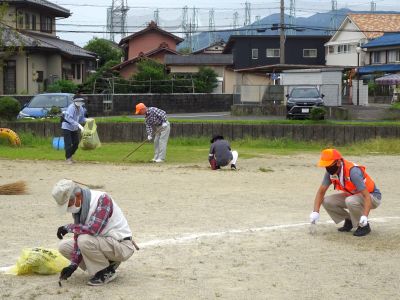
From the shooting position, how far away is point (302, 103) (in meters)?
30.3

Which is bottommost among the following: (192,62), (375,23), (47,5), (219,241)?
(219,241)

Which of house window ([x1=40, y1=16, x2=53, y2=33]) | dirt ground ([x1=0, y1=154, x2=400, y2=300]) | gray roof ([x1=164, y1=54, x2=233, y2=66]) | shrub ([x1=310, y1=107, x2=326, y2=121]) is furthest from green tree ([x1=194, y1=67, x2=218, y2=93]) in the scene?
dirt ground ([x1=0, y1=154, x2=400, y2=300])

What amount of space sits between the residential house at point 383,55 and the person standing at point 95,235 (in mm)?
55033

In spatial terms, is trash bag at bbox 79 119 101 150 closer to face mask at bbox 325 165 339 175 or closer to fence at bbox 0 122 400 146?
fence at bbox 0 122 400 146

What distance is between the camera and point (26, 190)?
12.4 meters

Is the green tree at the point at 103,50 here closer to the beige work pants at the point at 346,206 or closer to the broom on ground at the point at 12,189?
the broom on ground at the point at 12,189

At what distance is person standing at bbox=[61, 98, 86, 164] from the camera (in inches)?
658

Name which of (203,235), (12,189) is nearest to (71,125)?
(12,189)

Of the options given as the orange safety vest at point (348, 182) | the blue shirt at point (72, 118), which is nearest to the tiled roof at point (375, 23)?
the blue shirt at point (72, 118)

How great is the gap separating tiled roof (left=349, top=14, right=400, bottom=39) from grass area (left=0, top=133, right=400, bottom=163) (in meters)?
45.0

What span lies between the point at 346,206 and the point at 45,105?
62.4 feet

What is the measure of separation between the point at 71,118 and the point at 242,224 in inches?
324

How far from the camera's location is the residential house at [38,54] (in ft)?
128

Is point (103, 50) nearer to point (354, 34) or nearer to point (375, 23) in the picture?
point (354, 34)
